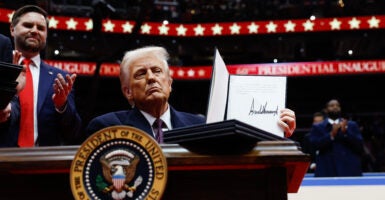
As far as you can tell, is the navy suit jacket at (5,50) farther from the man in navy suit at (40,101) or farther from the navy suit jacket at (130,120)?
the navy suit jacket at (130,120)

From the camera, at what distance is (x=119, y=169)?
1.06 meters

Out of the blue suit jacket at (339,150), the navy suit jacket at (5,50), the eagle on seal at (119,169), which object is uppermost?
the blue suit jacket at (339,150)

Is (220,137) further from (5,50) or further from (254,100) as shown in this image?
(5,50)

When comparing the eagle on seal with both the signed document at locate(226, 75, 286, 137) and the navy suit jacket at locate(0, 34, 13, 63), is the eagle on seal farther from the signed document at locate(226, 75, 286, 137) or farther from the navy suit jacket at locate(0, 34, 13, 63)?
the navy suit jacket at locate(0, 34, 13, 63)

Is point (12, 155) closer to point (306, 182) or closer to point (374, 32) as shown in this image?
point (306, 182)

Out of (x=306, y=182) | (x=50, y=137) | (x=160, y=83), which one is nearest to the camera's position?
(x=160, y=83)

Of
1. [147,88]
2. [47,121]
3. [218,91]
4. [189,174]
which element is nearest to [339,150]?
[47,121]

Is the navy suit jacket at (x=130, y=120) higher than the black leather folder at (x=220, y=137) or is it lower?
higher

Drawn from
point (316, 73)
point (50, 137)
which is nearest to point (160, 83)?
point (50, 137)

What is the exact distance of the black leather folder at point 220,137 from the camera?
1.08m

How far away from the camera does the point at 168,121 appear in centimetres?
193

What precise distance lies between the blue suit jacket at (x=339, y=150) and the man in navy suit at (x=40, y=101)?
327cm

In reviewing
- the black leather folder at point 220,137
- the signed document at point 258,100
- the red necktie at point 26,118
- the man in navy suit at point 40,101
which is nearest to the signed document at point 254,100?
the signed document at point 258,100

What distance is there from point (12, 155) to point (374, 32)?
543 inches
